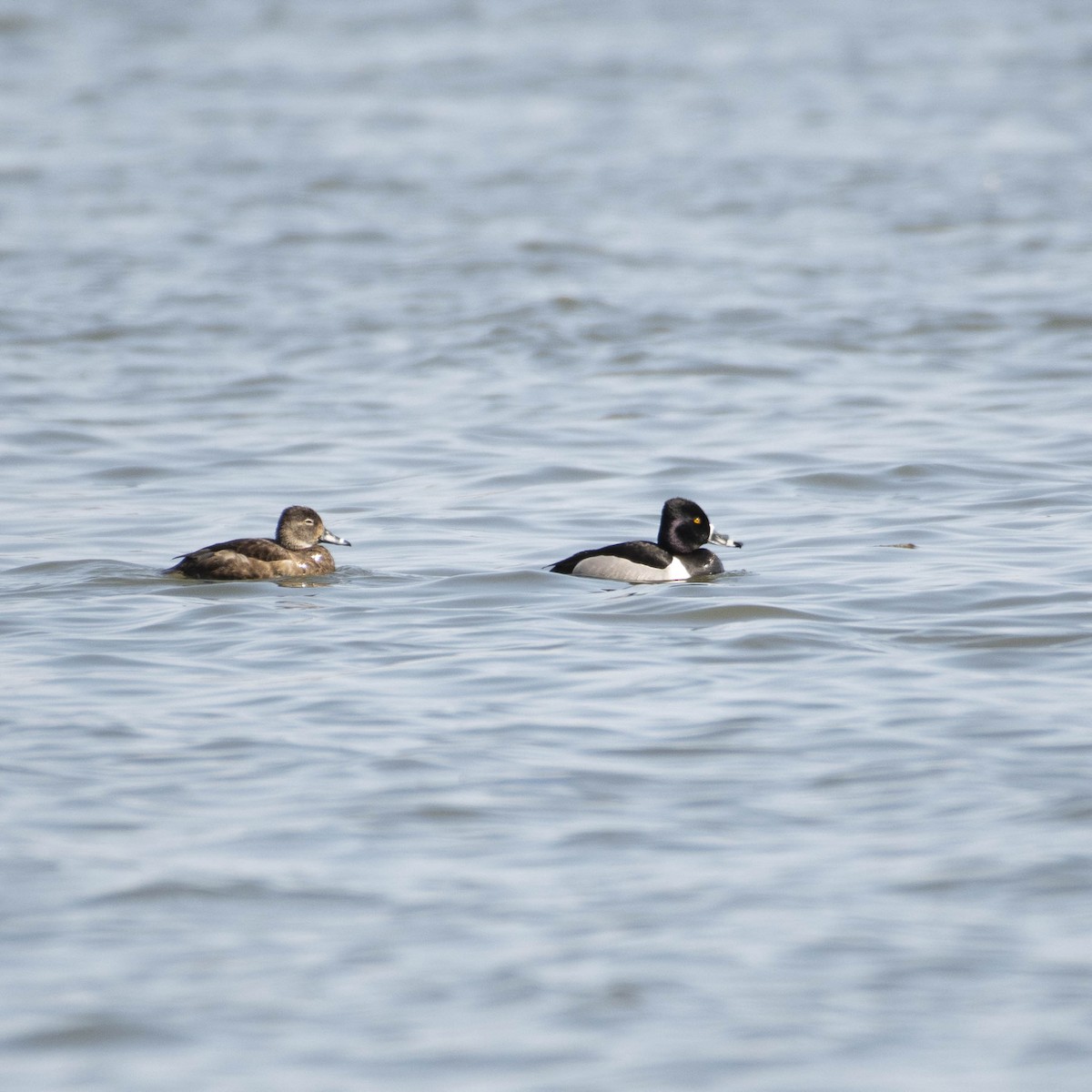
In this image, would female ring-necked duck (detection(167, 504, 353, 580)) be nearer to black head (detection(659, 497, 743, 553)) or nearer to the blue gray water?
the blue gray water

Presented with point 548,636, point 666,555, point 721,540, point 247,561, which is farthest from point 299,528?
point 721,540

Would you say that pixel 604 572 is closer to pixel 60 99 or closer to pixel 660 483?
pixel 660 483

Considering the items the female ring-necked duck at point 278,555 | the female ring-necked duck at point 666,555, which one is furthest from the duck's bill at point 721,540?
the female ring-necked duck at point 278,555

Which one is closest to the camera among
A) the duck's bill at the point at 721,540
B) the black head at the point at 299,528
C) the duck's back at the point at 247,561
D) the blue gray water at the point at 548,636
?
the blue gray water at the point at 548,636

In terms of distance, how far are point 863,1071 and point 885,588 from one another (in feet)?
19.2

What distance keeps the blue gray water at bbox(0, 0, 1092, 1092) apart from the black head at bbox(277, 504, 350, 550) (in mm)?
288

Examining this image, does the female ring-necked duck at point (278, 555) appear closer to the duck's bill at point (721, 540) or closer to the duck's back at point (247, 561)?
A: the duck's back at point (247, 561)

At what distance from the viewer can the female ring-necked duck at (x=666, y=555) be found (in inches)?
452

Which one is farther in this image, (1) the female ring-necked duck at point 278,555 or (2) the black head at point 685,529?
(2) the black head at point 685,529

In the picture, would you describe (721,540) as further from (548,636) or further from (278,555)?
(278,555)

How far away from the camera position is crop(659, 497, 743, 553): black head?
39.5 feet

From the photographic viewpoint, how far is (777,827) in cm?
728

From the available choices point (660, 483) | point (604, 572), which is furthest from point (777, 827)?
point (660, 483)

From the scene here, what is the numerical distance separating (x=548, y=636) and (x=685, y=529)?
2.08m
